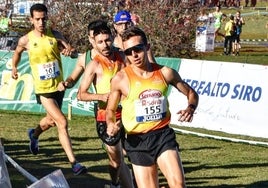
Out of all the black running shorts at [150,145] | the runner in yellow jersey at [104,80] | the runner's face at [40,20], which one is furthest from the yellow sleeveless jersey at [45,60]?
the black running shorts at [150,145]

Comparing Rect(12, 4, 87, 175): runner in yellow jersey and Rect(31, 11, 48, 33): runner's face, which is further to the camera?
Rect(12, 4, 87, 175): runner in yellow jersey

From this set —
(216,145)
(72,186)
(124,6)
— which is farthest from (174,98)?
(124,6)

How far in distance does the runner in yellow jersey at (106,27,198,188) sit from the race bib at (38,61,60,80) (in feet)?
14.1

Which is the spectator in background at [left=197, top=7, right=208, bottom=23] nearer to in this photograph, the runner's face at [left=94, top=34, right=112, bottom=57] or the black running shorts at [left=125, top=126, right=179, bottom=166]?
the runner's face at [left=94, top=34, right=112, bottom=57]

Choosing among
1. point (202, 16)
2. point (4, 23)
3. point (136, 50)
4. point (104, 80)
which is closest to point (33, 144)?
point (104, 80)

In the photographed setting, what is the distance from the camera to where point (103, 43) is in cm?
1048

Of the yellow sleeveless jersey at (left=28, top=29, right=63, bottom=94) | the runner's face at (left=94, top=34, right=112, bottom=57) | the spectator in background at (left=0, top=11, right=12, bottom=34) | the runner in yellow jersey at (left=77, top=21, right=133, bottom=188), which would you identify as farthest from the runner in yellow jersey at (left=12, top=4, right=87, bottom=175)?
the spectator in background at (left=0, top=11, right=12, bottom=34)

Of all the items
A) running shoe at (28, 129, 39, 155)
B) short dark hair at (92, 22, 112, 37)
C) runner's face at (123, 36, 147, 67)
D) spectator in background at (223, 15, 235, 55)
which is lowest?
spectator in background at (223, 15, 235, 55)

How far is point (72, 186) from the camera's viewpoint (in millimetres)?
11859

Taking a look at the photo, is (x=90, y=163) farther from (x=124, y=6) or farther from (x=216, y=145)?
(x=124, y=6)

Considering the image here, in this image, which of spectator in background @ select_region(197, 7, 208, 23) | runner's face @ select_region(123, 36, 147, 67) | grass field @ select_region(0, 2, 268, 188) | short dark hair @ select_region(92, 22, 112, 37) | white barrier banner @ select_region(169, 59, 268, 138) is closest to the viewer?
runner's face @ select_region(123, 36, 147, 67)

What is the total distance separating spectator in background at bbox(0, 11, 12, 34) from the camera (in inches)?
1145

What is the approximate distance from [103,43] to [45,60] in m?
2.85

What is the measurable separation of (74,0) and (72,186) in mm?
15663
